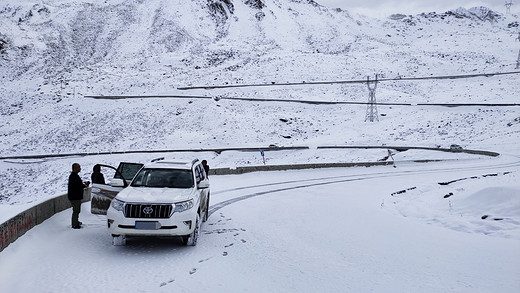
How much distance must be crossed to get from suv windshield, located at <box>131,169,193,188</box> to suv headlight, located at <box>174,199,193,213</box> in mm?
971

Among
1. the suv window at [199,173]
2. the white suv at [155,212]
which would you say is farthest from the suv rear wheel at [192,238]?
the suv window at [199,173]

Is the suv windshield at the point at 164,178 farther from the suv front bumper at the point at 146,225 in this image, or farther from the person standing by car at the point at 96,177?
the person standing by car at the point at 96,177

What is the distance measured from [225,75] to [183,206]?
60.6m

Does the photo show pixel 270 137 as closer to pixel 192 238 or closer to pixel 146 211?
pixel 192 238

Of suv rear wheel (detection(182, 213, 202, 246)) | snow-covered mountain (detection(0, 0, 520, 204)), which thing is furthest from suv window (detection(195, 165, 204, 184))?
snow-covered mountain (detection(0, 0, 520, 204))

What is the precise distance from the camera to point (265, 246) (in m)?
8.18

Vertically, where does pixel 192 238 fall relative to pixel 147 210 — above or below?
below

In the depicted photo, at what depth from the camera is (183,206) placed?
7.69 m

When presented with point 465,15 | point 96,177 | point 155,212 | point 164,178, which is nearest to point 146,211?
point 155,212

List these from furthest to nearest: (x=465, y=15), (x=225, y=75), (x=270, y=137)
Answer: (x=465, y=15), (x=225, y=75), (x=270, y=137)

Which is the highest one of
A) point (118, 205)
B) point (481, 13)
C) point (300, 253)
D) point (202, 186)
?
point (481, 13)

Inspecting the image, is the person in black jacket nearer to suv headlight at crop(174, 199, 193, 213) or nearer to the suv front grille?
the suv front grille

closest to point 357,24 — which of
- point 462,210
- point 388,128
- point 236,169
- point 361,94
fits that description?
point 361,94

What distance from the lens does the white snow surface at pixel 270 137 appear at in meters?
6.71
